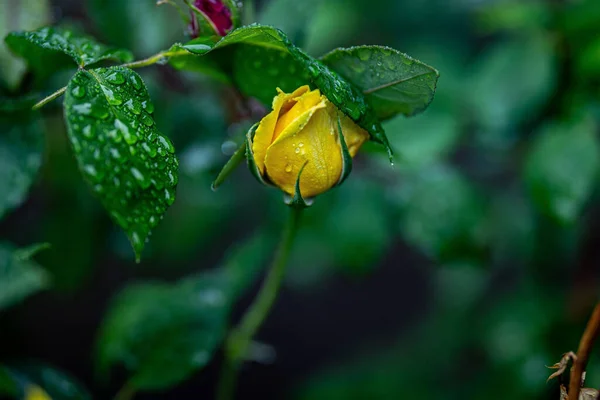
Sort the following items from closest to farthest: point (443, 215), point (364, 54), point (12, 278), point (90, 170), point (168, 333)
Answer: point (90, 170) < point (364, 54) < point (12, 278) < point (168, 333) < point (443, 215)

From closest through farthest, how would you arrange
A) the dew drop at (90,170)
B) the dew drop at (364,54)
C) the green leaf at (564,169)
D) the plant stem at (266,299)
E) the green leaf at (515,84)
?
the dew drop at (90,170), the dew drop at (364,54), the plant stem at (266,299), the green leaf at (564,169), the green leaf at (515,84)

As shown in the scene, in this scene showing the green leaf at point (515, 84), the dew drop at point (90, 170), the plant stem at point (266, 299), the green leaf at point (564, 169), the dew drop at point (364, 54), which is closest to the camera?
the dew drop at point (90, 170)

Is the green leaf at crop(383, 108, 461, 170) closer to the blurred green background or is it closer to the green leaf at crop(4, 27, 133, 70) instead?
the blurred green background

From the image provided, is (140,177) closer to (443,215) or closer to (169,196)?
(169,196)

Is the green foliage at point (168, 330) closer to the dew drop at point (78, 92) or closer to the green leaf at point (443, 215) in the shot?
the green leaf at point (443, 215)

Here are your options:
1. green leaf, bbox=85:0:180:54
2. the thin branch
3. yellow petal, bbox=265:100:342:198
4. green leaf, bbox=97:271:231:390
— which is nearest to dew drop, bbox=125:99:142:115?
yellow petal, bbox=265:100:342:198

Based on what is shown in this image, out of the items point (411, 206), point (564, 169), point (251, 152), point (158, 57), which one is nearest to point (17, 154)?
point (158, 57)

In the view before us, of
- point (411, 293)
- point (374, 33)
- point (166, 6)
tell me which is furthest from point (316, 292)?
point (166, 6)

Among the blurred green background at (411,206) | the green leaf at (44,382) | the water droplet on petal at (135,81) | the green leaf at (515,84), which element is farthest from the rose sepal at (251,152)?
the green leaf at (515,84)
